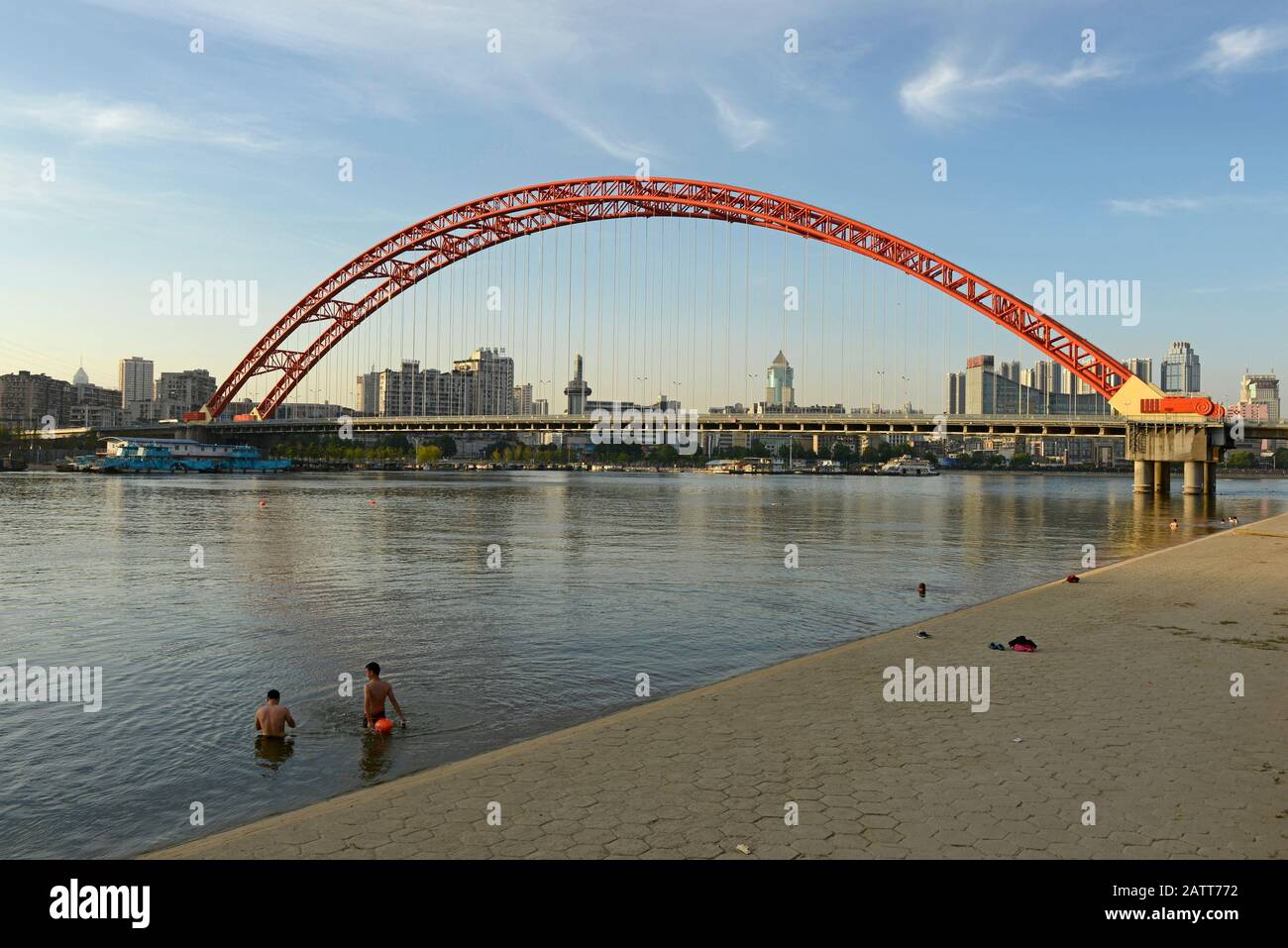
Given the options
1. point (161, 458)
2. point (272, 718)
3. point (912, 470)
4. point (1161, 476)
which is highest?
point (161, 458)

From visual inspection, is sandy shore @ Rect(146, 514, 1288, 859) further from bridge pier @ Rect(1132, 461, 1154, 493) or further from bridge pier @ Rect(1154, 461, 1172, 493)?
bridge pier @ Rect(1154, 461, 1172, 493)

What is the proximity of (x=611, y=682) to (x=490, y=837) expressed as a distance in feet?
18.8

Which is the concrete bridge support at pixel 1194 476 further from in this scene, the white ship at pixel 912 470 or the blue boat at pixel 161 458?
the white ship at pixel 912 470

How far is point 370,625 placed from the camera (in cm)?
1491

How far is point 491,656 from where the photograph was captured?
12.5m

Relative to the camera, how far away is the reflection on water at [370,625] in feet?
25.6

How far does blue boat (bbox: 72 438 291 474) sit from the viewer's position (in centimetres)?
10325

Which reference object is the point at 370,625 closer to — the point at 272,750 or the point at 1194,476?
the point at 272,750

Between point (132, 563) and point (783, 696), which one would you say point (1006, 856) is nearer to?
point (783, 696)

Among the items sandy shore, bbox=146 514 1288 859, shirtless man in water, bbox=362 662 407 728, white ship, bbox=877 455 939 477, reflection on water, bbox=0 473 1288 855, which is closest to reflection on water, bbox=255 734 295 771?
reflection on water, bbox=0 473 1288 855

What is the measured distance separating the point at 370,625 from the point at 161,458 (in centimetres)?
10597

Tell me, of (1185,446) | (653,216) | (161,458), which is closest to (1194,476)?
(1185,446)

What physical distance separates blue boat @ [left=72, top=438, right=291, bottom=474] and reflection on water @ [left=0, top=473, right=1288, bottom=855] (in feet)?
Result: 240
